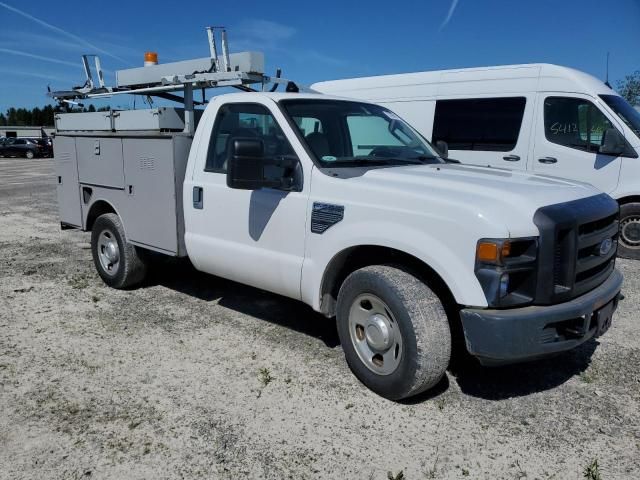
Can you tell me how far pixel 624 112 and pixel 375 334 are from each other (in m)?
5.98

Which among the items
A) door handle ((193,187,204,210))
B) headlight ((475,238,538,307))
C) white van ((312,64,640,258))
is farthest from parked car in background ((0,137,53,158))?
headlight ((475,238,538,307))

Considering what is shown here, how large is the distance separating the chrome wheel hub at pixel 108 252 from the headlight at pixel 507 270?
4.05 m

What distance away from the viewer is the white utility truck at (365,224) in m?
3.06

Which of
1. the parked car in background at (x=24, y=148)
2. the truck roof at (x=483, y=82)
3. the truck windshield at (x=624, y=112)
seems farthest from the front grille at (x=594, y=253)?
the parked car in background at (x=24, y=148)

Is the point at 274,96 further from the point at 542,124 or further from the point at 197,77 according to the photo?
the point at 542,124

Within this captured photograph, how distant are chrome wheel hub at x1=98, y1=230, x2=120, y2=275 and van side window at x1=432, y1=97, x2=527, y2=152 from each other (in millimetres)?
5214

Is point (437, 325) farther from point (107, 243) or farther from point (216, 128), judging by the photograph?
point (107, 243)

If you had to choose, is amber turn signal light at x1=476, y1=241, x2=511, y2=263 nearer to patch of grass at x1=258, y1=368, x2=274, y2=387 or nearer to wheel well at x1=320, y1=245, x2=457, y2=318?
wheel well at x1=320, y1=245, x2=457, y2=318

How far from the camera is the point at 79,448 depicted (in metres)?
3.04

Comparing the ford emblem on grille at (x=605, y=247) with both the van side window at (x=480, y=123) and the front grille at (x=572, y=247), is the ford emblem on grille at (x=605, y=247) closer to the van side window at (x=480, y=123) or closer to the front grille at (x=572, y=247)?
the front grille at (x=572, y=247)

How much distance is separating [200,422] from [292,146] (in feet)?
6.46

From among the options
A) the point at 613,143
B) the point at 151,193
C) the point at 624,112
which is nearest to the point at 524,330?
the point at 151,193

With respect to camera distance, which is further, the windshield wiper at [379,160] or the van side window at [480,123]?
the van side window at [480,123]

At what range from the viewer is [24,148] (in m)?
38.0
